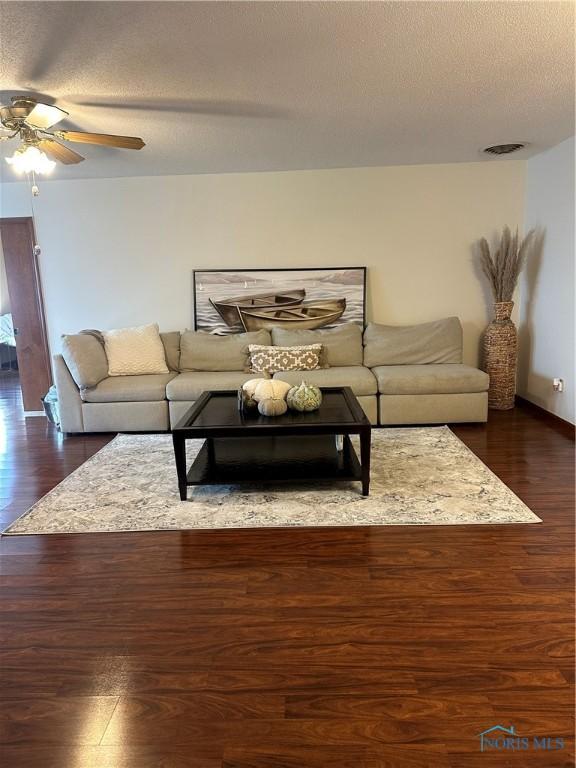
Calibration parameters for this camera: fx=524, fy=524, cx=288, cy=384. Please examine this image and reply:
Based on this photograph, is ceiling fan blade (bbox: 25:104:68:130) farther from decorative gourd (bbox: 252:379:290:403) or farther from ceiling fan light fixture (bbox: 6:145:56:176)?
decorative gourd (bbox: 252:379:290:403)

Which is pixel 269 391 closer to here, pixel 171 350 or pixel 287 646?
pixel 287 646

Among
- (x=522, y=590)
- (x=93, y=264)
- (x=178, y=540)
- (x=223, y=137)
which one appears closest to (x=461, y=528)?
(x=522, y=590)

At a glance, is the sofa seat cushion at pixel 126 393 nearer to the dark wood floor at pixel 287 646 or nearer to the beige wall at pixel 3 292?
the dark wood floor at pixel 287 646

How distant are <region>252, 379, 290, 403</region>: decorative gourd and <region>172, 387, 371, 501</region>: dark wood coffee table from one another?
0.12 m

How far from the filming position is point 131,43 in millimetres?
2324

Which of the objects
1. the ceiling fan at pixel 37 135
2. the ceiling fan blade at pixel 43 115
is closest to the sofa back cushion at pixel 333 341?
the ceiling fan at pixel 37 135

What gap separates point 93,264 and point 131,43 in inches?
136

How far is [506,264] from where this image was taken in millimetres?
4918

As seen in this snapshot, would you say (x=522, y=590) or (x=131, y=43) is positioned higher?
(x=131, y=43)

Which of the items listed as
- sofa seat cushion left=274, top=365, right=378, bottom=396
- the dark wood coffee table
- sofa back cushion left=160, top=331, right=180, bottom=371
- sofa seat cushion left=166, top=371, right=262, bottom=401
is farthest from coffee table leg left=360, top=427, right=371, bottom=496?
sofa back cushion left=160, top=331, right=180, bottom=371

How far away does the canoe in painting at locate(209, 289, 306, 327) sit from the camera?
5375mm

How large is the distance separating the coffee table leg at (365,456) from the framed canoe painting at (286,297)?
249 centimetres

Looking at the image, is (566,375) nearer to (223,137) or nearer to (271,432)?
(271,432)

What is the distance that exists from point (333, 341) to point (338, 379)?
2.23ft
